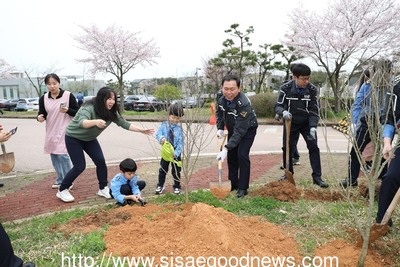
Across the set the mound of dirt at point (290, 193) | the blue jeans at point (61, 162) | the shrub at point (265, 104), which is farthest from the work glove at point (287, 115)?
the shrub at point (265, 104)

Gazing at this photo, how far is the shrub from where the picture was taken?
611 inches

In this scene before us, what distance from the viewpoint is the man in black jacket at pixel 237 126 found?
4.10 m

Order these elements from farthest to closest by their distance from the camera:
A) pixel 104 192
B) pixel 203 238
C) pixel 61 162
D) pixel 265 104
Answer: pixel 265 104
pixel 61 162
pixel 104 192
pixel 203 238

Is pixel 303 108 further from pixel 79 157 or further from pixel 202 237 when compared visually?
pixel 79 157

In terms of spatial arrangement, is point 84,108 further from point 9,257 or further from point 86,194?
point 9,257

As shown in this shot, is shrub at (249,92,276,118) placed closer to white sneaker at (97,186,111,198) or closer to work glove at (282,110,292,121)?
work glove at (282,110,292,121)

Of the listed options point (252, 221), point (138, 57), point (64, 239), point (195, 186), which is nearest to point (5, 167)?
point (64, 239)

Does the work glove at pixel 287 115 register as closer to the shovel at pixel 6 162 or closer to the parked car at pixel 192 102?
the parked car at pixel 192 102

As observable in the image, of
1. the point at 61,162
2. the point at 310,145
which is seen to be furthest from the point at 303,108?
the point at 61,162

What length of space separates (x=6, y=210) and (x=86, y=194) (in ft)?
3.09

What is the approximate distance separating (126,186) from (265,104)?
487 inches

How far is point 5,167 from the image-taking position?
454 cm

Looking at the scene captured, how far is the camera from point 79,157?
164 inches

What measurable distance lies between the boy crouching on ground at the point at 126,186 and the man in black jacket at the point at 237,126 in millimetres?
1002
